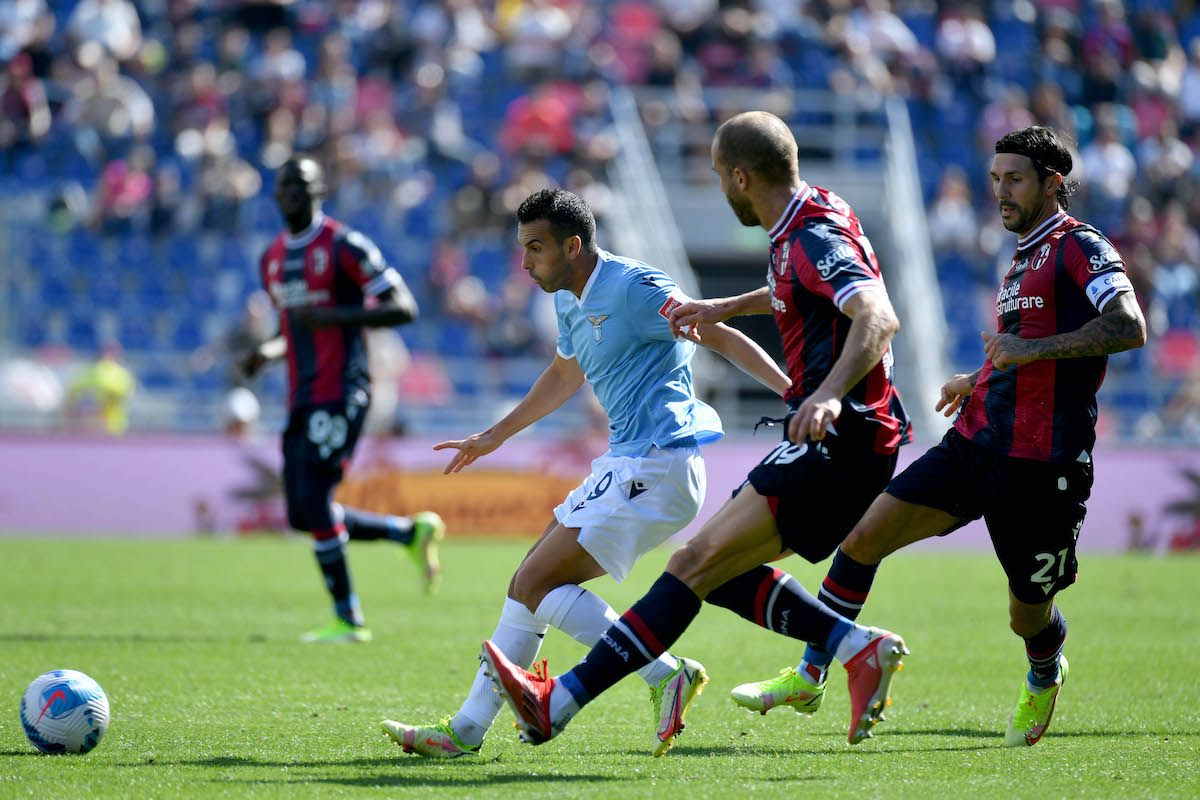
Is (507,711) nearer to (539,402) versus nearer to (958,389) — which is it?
(539,402)

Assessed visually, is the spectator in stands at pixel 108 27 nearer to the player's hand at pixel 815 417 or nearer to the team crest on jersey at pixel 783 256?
the team crest on jersey at pixel 783 256

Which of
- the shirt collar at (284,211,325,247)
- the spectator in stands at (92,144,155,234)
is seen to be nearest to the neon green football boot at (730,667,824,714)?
the shirt collar at (284,211,325,247)

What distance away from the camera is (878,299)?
18.5 ft

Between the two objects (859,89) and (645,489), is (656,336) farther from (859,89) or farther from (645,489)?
(859,89)

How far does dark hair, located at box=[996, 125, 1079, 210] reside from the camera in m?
6.52

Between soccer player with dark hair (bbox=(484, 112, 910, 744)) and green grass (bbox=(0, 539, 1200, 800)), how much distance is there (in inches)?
14.2

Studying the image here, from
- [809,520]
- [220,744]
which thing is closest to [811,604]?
[809,520]

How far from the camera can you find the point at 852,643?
19.1ft

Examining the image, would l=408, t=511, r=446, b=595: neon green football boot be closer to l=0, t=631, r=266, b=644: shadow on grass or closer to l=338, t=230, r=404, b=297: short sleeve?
l=0, t=631, r=266, b=644: shadow on grass

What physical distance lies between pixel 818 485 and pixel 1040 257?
139cm

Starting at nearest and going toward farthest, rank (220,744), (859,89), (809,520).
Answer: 1. (809,520)
2. (220,744)
3. (859,89)

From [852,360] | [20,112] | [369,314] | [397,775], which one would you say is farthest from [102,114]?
[852,360]

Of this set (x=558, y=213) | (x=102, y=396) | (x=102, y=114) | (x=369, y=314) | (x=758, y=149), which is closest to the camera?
(x=758, y=149)

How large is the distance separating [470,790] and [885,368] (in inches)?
85.3
